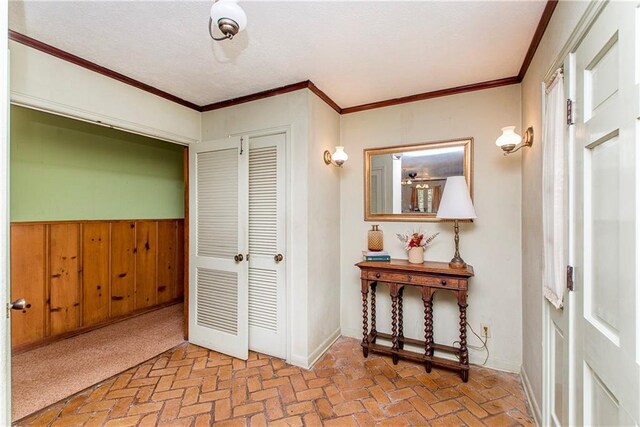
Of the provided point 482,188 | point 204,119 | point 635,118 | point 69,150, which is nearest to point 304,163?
point 204,119

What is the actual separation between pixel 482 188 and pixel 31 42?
3567 millimetres

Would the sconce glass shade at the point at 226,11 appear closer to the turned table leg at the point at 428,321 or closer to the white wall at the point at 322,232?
the white wall at the point at 322,232

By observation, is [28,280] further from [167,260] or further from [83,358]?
[167,260]

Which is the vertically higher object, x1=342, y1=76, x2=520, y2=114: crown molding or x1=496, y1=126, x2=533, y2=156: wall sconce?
x1=342, y1=76, x2=520, y2=114: crown molding

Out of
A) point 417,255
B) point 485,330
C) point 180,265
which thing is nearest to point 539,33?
point 417,255

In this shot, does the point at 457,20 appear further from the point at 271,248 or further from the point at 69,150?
the point at 69,150

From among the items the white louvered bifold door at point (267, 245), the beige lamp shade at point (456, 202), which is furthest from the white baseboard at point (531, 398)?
the white louvered bifold door at point (267, 245)

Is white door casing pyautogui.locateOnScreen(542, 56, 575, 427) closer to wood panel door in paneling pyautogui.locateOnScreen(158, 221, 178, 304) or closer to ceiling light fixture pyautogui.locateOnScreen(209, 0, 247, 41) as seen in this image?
ceiling light fixture pyautogui.locateOnScreen(209, 0, 247, 41)

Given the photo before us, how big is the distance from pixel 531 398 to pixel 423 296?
93 centimetres

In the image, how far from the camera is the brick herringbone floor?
1.84 m

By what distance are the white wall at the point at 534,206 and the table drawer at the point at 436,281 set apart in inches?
19.9

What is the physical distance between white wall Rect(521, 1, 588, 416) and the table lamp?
1.33ft

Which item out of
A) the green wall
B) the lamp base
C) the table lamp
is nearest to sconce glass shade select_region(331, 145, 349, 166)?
the table lamp

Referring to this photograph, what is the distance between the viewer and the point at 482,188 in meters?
2.50
